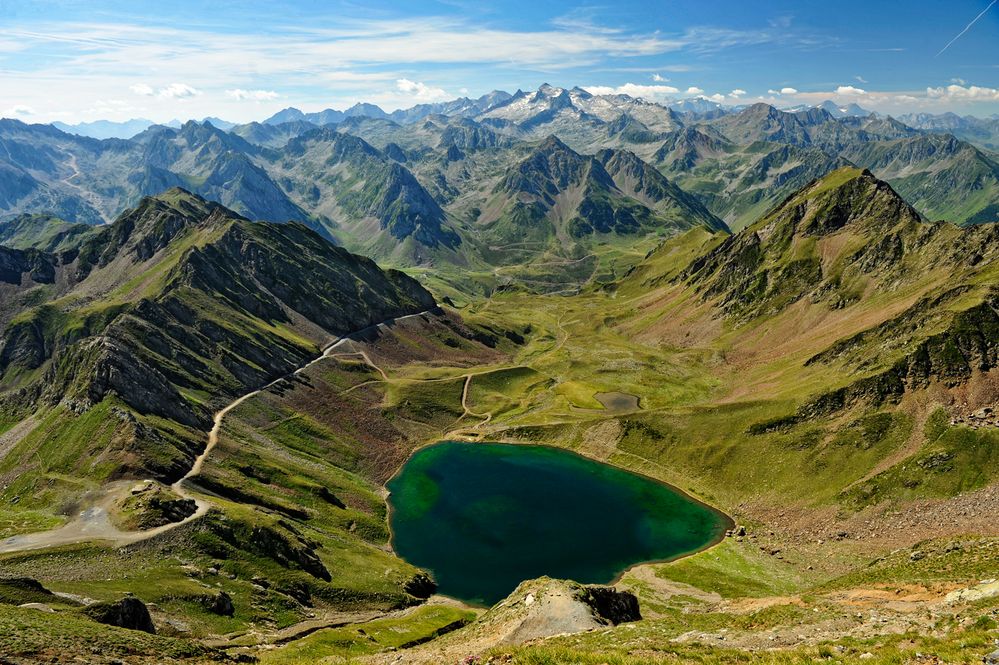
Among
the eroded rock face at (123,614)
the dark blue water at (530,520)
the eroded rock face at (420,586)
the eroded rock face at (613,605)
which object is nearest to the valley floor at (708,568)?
the eroded rock face at (420,586)

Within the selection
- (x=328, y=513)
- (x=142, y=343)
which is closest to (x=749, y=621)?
(x=328, y=513)

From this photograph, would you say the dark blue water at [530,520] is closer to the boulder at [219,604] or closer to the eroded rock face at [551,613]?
the boulder at [219,604]

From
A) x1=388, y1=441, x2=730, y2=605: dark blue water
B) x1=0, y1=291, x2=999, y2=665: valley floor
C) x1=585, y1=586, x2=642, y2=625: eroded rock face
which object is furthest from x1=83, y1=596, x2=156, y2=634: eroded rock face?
x1=388, y1=441, x2=730, y2=605: dark blue water

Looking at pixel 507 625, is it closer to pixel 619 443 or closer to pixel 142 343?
pixel 619 443

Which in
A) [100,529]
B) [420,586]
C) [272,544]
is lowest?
[420,586]

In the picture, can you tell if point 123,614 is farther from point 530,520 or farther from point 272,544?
point 530,520

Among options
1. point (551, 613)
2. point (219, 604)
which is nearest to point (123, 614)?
point (219, 604)
